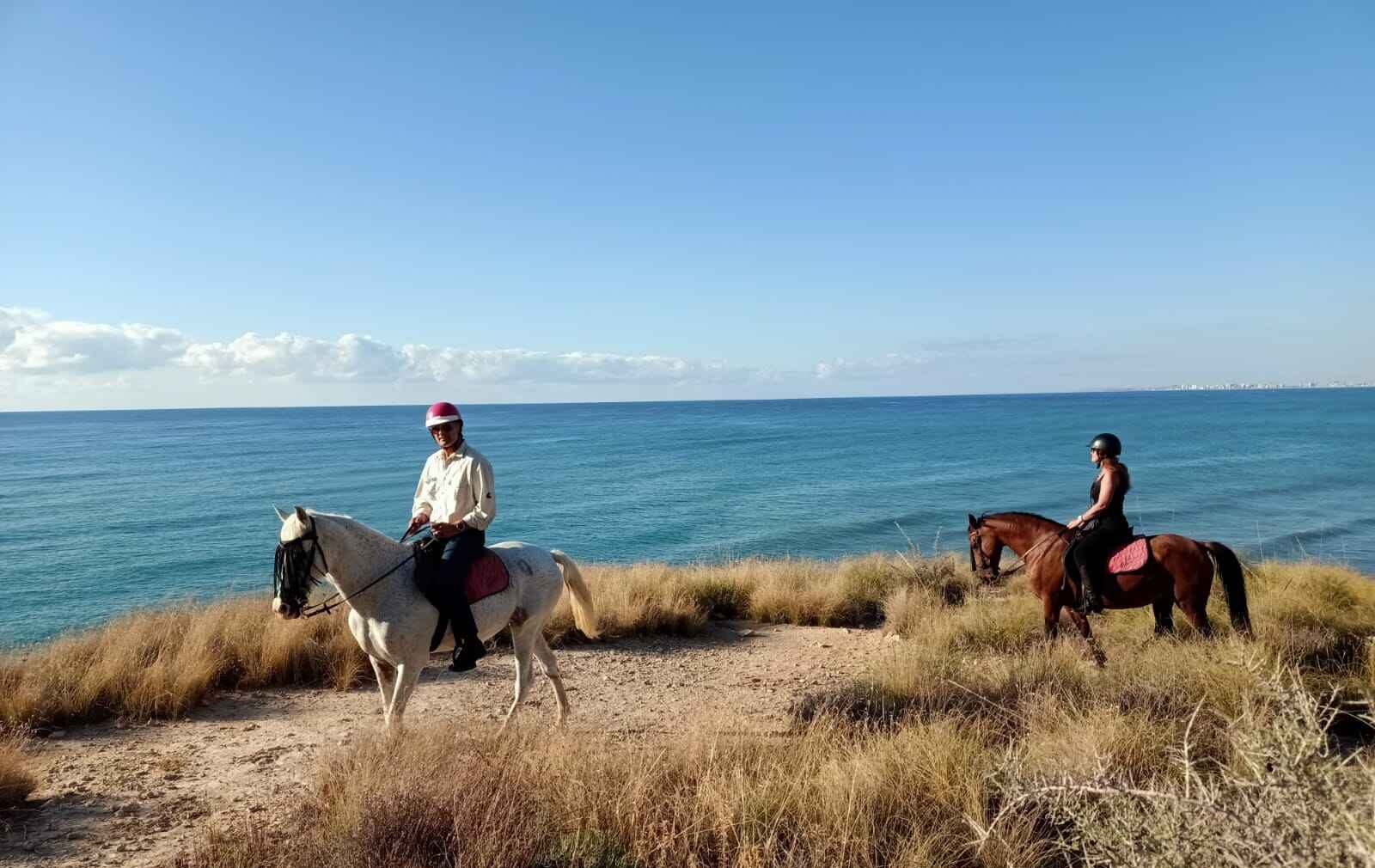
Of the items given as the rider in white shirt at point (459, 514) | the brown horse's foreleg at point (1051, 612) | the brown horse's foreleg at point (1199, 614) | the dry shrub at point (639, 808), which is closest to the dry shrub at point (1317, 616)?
the brown horse's foreleg at point (1199, 614)

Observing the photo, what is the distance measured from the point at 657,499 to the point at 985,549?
954 inches

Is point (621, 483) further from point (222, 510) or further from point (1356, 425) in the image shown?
point (1356, 425)

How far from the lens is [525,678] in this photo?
20.1ft

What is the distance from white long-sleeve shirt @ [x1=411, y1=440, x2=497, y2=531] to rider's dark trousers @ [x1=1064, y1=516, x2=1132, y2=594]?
19.6 feet

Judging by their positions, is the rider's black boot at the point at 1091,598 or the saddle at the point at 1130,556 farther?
the rider's black boot at the point at 1091,598

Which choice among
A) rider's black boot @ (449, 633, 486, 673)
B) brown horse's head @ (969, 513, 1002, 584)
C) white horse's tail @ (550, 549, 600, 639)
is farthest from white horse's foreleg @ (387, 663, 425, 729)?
brown horse's head @ (969, 513, 1002, 584)

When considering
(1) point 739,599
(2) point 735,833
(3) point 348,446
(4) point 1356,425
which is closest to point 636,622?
(1) point 739,599

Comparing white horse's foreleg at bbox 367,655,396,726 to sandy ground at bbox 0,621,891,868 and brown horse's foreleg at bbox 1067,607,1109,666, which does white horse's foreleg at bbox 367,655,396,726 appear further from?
brown horse's foreleg at bbox 1067,607,1109,666

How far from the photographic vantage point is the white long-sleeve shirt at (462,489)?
5.54 metres

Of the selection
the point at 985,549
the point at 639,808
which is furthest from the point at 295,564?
the point at 985,549

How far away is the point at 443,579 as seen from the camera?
5508 mm

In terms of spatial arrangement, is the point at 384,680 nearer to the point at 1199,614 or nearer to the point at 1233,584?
the point at 1199,614

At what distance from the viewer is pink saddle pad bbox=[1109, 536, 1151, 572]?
7273mm

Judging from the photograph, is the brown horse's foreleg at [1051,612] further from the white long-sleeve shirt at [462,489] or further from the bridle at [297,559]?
the bridle at [297,559]
